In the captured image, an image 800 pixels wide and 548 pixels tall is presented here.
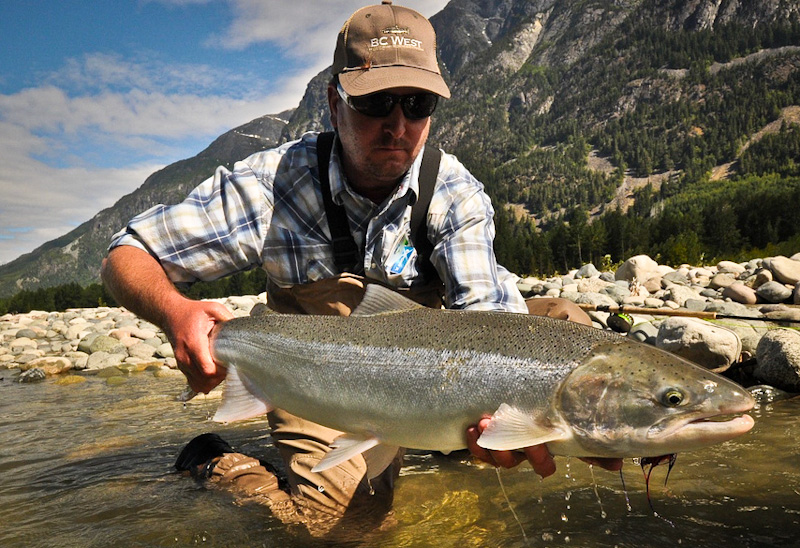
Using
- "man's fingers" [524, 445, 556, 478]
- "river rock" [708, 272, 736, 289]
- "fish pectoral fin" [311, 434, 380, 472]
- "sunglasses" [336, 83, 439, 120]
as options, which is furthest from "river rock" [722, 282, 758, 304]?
"fish pectoral fin" [311, 434, 380, 472]

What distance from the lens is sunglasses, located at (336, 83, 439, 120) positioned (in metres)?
3.57

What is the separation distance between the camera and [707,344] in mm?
6836

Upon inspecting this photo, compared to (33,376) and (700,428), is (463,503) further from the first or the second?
(33,376)

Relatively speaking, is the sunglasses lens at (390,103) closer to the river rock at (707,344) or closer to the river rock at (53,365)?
the river rock at (707,344)

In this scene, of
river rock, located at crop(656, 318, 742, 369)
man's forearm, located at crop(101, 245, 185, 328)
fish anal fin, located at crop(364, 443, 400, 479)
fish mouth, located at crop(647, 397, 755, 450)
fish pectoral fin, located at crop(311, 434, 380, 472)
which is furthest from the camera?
river rock, located at crop(656, 318, 742, 369)

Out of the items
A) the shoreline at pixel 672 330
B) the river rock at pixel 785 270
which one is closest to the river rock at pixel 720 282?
the shoreline at pixel 672 330

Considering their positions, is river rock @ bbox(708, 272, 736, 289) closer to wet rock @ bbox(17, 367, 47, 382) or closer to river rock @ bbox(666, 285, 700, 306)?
river rock @ bbox(666, 285, 700, 306)

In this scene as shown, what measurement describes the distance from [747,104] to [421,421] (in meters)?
212

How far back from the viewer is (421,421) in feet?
8.27

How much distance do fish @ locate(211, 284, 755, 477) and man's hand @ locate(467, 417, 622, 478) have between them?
43mm

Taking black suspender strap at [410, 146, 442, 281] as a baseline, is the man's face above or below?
above

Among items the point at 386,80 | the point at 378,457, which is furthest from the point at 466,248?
the point at 378,457

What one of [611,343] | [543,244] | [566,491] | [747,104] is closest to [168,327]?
[611,343]

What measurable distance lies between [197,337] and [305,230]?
128cm
